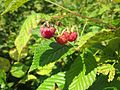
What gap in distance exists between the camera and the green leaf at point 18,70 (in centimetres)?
381

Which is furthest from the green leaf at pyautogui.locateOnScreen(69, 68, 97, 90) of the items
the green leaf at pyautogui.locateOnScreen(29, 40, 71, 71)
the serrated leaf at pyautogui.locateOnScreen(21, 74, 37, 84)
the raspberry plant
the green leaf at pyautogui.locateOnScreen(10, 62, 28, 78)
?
the green leaf at pyautogui.locateOnScreen(10, 62, 28, 78)

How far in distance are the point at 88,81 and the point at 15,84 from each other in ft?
8.00

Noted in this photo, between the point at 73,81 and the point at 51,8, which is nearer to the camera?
the point at 73,81

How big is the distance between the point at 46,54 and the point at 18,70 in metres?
2.12

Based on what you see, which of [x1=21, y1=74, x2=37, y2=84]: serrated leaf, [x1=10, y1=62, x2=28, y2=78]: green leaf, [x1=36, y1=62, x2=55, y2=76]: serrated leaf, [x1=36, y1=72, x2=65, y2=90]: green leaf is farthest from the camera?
[x1=10, y1=62, x2=28, y2=78]: green leaf

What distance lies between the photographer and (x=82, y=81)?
162 centimetres

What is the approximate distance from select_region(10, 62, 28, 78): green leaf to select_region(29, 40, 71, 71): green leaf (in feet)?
6.65

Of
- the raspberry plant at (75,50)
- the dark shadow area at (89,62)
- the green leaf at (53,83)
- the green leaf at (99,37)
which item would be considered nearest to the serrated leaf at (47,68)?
the green leaf at (53,83)

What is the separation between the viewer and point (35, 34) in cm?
211

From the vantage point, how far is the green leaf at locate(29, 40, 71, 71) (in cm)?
173

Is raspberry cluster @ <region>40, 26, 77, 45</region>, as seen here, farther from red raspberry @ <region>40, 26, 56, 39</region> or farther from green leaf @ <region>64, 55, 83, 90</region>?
green leaf @ <region>64, 55, 83, 90</region>

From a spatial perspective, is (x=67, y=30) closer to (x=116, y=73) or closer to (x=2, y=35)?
(x=116, y=73)

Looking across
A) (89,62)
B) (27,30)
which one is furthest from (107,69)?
(27,30)

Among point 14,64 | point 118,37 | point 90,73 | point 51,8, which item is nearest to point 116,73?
point 90,73
